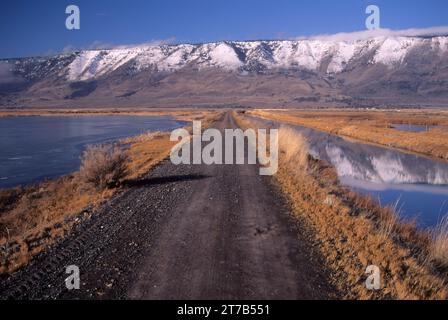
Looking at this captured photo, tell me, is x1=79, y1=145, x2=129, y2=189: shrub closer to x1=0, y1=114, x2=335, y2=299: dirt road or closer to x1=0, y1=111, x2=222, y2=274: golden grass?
x1=0, y1=111, x2=222, y2=274: golden grass

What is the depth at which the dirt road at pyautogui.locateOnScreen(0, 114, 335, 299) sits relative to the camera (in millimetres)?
7484

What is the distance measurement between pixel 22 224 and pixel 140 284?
874 centimetres

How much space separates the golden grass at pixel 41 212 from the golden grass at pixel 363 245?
600 centimetres

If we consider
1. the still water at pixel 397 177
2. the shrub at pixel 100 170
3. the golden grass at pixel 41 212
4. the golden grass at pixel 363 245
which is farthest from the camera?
the still water at pixel 397 177

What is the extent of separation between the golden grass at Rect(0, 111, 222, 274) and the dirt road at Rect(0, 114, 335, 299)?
528 mm

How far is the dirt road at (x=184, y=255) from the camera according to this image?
748cm

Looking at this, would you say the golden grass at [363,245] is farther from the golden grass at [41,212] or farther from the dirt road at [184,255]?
the golden grass at [41,212]

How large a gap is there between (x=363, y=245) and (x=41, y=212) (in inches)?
440

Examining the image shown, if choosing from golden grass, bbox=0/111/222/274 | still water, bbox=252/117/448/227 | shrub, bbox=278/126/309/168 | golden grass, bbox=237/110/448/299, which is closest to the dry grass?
golden grass, bbox=237/110/448/299

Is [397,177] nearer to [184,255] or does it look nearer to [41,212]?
[41,212]

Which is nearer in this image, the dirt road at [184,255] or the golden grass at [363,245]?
the dirt road at [184,255]

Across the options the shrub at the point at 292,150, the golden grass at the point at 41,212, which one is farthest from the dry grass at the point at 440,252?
the shrub at the point at 292,150

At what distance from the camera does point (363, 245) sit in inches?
395
